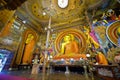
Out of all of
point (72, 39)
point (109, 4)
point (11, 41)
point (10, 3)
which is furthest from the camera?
point (72, 39)


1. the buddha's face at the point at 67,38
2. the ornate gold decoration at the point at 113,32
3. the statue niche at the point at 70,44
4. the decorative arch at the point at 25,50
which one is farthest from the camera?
the buddha's face at the point at 67,38

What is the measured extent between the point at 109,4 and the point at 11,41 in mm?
7450

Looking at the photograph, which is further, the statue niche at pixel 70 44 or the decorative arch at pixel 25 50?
the statue niche at pixel 70 44

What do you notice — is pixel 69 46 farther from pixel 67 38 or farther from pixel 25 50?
pixel 25 50

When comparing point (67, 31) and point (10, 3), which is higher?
point (67, 31)

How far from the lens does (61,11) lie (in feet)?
23.2

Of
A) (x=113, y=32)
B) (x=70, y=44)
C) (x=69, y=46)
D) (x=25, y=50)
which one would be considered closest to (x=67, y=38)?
(x=70, y=44)

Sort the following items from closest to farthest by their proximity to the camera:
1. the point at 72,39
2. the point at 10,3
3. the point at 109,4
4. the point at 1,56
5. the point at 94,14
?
the point at 10,3, the point at 1,56, the point at 109,4, the point at 94,14, the point at 72,39

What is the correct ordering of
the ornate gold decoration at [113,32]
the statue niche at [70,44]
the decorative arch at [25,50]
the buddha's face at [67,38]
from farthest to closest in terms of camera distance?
the buddha's face at [67,38] < the statue niche at [70,44] < the decorative arch at [25,50] < the ornate gold decoration at [113,32]

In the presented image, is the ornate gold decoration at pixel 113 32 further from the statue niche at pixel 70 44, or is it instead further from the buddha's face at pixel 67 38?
the buddha's face at pixel 67 38

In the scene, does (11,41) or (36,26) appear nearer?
(11,41)

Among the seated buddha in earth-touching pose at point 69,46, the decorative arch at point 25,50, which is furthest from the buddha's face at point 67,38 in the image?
the decorative arch at point 25,50

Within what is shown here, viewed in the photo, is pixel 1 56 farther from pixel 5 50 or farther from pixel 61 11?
pixel 61 11

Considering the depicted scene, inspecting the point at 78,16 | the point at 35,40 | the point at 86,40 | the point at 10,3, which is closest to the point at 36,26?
the point at 35,40
